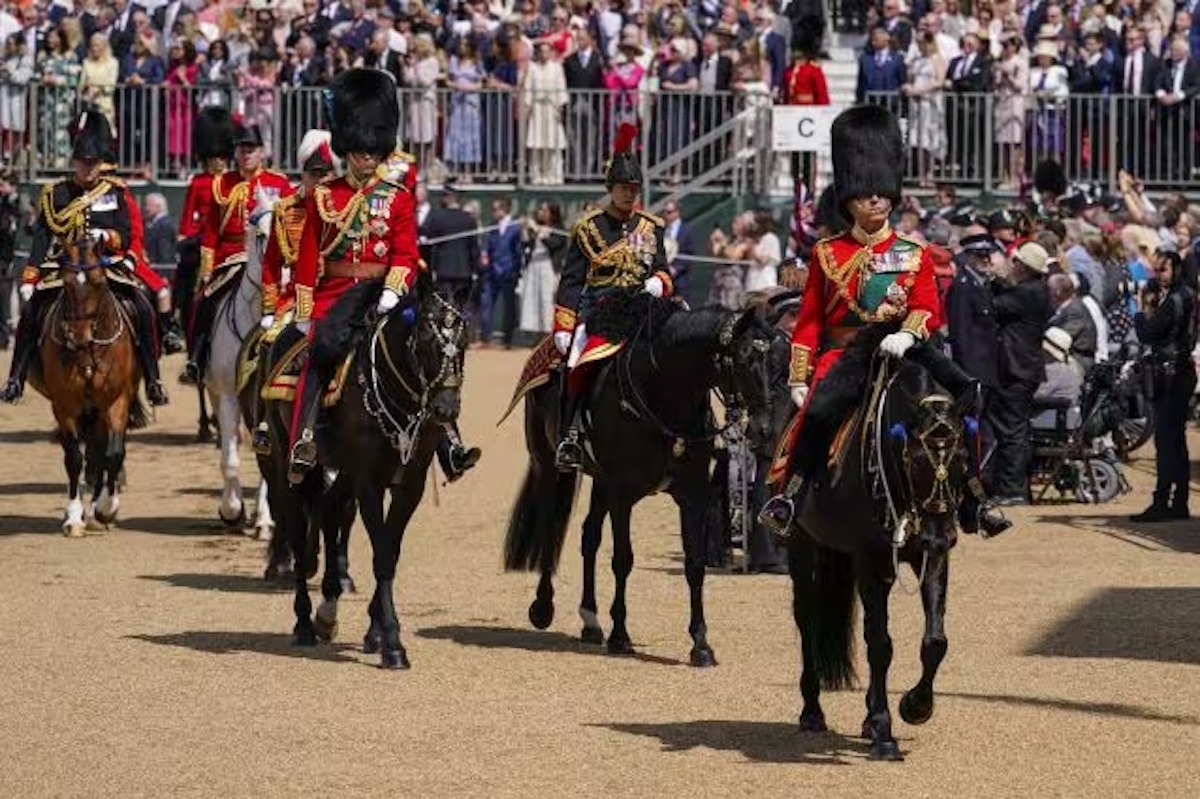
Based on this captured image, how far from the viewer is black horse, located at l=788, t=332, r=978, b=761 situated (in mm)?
12125

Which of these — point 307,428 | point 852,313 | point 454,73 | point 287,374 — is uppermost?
point 454,73

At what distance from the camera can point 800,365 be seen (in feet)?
42.5

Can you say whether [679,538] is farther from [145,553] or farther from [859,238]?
[859,238]

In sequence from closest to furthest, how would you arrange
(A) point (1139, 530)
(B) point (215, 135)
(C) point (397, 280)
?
1. (C) point (397, 280)
2. (A) point (1139, 530)
3. (B) point (215, 135)

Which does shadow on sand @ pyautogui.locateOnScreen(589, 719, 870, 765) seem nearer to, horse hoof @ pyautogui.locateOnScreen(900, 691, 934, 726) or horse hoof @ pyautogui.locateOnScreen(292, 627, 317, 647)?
horse hoof @ pyautogui.locateOnScreen(900, 691, 934, 726)

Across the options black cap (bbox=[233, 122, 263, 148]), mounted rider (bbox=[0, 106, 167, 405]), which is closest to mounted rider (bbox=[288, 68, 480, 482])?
mounted rider (bbox=[0, 106, 167, 405])

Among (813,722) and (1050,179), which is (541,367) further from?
(1050,179)

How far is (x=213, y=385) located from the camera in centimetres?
2075

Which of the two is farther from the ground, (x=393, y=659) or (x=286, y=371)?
(x=286, y=371)

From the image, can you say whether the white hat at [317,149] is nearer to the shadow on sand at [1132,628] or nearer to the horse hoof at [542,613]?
the horse hoof at [542,613]

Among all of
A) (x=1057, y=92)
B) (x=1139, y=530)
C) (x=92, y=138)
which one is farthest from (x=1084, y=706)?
(x=1057, y=92)

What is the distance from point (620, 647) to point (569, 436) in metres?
1.21

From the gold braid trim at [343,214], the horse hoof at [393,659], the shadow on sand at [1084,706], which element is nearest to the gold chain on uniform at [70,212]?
the gold braid trim at [343,214]

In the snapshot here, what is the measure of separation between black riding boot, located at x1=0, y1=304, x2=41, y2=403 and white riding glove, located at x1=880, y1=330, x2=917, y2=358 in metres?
9.93
